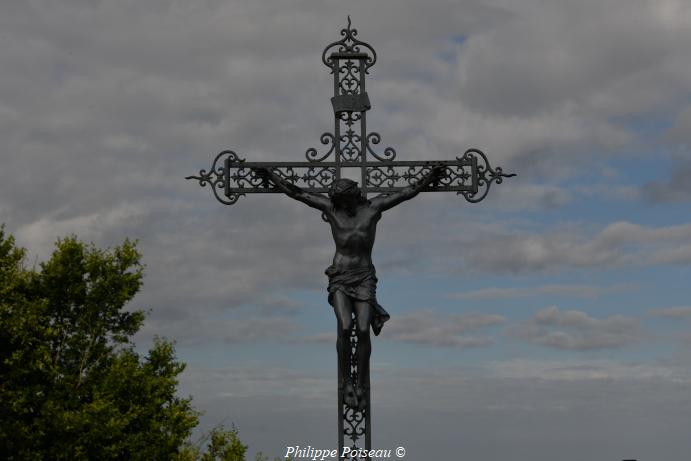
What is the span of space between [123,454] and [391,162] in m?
8.93

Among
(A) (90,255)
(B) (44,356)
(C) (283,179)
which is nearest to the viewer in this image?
(C) (283,179)

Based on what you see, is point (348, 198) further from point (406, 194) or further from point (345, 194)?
Result: point (406, 194)

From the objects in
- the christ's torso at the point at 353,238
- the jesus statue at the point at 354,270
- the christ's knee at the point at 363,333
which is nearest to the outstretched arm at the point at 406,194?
the jesus statue at the point at 354,270

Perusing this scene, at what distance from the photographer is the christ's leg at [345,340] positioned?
11.0 m

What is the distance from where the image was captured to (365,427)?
432 inches

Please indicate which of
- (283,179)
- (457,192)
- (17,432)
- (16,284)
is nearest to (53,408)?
(17,432)

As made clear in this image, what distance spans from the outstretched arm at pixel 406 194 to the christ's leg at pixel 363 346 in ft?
3.99

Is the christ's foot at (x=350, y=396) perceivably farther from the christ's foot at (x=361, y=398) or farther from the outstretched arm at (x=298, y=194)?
the outstretched arm at (x=298, y=194)

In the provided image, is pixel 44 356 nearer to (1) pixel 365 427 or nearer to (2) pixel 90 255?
(2) pixel 90 255

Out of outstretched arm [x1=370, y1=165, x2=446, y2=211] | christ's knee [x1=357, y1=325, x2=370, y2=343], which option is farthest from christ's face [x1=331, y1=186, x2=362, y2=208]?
christ's knee [x1=357, y1=325, x2=370, y2=343]

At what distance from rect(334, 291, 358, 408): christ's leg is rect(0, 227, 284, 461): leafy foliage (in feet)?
24.3

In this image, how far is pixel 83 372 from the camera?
18.1m

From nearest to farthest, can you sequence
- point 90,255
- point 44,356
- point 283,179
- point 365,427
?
point 365,427 < point 283,179 < point 44,356 < point 90,255

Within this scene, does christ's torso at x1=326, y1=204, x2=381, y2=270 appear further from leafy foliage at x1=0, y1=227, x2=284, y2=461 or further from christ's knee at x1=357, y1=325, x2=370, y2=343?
leafy foliage at x1=0, y1=227, x2=284, y2=461
